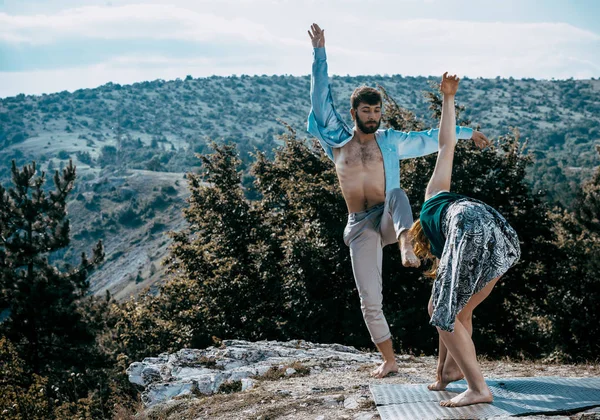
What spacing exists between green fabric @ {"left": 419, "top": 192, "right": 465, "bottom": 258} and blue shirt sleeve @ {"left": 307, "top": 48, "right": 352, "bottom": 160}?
1752 millimetres

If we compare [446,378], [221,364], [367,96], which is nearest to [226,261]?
[221,364]

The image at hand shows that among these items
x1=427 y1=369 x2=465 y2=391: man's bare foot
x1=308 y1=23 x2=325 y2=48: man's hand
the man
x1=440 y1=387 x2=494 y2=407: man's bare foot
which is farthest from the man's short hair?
x1=440 y1=387 x2=494 y2=407: man's bare foot

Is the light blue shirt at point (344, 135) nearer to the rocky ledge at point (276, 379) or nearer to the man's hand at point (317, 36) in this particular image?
the man's hand at point (317, 36)

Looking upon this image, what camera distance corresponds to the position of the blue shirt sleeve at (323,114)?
20.0 feet

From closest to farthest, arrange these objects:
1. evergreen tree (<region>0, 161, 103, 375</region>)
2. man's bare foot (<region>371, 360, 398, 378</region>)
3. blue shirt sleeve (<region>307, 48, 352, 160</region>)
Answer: blue shirt sleeve (<region>307, 48, 352, 160</region>) → man's bare foot (<region>371, 360, 398, 378</region>) → evergreen tree (<region>0, 161, 103, 375</region>)

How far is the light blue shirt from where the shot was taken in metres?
5.94

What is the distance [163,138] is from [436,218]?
177376 mm

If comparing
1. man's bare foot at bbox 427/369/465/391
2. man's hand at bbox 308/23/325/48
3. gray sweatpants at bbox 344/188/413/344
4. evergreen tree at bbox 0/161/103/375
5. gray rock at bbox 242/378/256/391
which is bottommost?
evergreen tree at bbox 0/161/103/375

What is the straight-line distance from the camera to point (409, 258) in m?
4.64

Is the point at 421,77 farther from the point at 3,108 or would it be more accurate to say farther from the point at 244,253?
the point at 244,253

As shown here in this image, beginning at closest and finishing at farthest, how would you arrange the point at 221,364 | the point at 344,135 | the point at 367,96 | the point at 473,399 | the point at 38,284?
the point at 473,399 → the point at 367,96 → the point at 344,135 → the point at 221,364 → the point at 38,284

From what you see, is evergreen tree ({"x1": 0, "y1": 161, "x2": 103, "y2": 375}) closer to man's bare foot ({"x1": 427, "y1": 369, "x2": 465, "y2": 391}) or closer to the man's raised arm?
the man's raised arm

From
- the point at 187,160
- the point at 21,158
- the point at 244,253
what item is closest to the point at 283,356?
the point at 244,253

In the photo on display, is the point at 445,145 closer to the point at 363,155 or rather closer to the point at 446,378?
the point at 363,155
